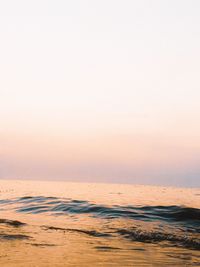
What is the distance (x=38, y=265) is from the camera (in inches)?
324

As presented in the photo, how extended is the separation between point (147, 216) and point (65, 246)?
1147 cm

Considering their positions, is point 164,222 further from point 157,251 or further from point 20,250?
point 20,250

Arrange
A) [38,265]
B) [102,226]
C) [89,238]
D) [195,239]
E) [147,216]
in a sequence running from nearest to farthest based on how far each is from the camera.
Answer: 1. [38,265]
2. [89,238]
3. [195,239]
4. [102,226]
5. [147,216]

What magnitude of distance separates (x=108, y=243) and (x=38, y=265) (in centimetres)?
436

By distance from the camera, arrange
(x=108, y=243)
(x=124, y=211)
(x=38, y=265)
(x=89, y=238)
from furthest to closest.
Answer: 1. (x=124, y=211)
2. (x=89, y=238)
3. (x=108, y=243)
4. (x=38, y=265)

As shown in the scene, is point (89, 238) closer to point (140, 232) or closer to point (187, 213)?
point (140, 232)

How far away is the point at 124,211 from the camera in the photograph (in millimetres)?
23531

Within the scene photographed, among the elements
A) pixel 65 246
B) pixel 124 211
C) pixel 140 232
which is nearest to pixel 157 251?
pixel 65 246

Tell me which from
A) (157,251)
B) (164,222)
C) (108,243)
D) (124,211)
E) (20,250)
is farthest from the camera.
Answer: (124,211)

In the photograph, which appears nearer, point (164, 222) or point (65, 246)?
point (65, 246)

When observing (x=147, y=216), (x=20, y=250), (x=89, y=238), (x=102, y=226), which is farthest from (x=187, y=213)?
(x=20, y=250)

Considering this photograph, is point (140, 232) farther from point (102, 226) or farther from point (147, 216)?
point (147, 216)

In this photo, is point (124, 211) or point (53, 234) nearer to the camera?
point (53, 234)

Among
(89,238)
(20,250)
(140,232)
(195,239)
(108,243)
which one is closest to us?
(20,250)
